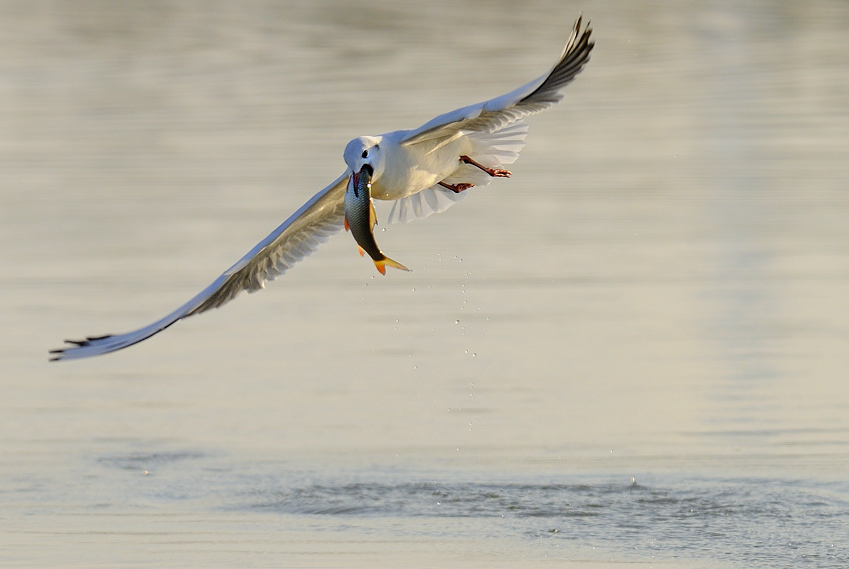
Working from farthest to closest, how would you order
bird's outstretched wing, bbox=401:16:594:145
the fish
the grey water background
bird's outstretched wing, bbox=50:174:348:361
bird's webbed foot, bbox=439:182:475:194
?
bird's webbed foot, bbox=439:182:475:194 → the grey water background → bird's outstretched wing, bbox=50:174:348:361 → bird's outstretched wing, bbox=401:16:594:145 → the fish

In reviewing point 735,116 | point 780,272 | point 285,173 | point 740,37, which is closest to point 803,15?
point 740,37

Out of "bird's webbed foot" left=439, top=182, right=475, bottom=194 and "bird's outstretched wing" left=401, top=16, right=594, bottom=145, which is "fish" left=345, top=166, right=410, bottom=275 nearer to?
"bird's outstretched wing" left=401, top=16, right=594, bottom=145

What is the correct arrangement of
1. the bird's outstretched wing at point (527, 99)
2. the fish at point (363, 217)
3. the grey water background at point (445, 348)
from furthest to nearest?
the grey water background at point (445, 348)
the bird's outstretched wing at point (527, 99)
the fish at point (363, 217)

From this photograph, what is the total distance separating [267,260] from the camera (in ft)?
25.3

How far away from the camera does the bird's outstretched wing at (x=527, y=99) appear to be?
256 inches

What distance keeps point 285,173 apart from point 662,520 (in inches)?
321

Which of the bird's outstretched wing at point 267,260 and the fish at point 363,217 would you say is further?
the bird's outstretched wing at point 267,260

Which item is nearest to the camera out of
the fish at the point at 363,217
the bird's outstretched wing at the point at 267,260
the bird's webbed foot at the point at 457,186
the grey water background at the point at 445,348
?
the fish at the point at 363,217

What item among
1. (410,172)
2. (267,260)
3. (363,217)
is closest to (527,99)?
(410,172)

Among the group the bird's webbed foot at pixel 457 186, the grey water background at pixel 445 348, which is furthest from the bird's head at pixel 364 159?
the grey water background at pixel 445 348

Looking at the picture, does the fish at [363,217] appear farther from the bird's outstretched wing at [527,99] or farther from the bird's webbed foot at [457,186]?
the bird's webbed foot at [457,186]

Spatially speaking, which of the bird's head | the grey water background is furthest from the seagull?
the grey water background

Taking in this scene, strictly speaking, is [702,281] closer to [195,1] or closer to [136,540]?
[136,540]

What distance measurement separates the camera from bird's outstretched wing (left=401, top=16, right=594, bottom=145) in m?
6.51
